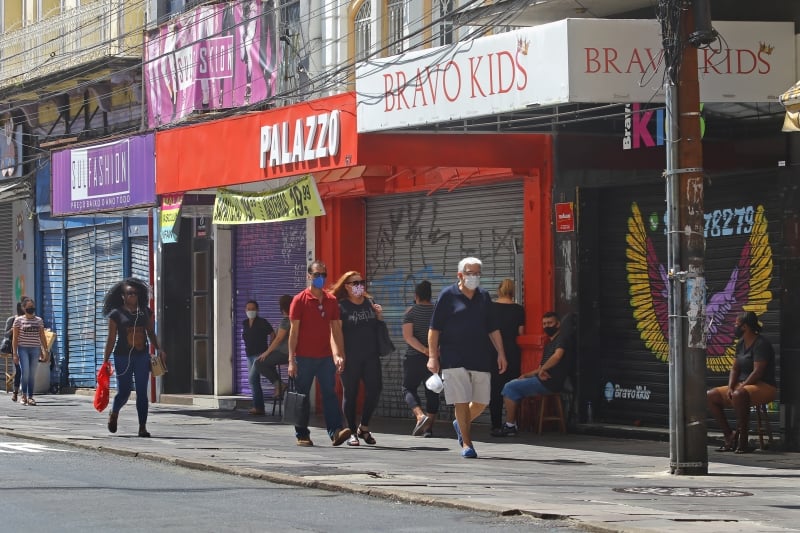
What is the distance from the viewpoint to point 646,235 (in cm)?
1764

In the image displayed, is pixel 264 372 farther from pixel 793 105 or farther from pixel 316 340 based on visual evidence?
pixel 793 105

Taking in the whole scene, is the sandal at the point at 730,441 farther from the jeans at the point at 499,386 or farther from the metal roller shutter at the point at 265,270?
the metal roller shutter at the point at 265,270

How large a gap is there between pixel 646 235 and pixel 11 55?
691 inches

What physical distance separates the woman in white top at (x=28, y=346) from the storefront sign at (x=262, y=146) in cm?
390

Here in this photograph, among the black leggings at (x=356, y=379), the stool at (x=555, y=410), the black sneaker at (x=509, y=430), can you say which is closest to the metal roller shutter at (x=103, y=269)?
the stool at (x=555, y=410)

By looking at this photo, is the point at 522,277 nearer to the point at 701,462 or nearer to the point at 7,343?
the point at 701,462

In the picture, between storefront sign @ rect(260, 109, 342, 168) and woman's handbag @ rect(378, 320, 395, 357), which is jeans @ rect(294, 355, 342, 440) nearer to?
woman's handbag @ rect(378, 320, 395, 357)

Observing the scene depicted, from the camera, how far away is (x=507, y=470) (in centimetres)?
1365

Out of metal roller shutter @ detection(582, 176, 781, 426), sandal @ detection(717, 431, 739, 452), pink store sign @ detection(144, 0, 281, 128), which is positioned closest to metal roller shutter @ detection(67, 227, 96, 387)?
pink store sign @ detection(144, 0, 281, 128)

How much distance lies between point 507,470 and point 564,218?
5.21 metres

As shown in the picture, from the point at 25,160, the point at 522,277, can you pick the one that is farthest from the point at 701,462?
the point at 25,160

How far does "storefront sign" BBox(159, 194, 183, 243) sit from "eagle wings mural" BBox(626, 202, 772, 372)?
7.88 metres

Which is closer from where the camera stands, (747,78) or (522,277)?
(747,78)

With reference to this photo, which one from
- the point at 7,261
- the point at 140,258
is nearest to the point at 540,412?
the point at 140,258
